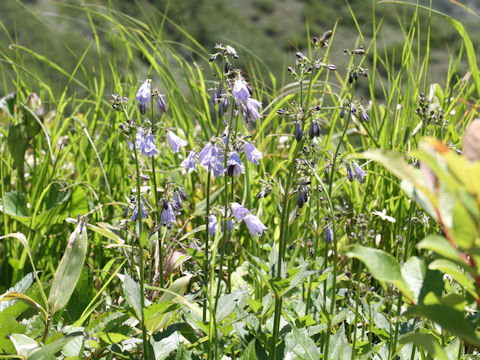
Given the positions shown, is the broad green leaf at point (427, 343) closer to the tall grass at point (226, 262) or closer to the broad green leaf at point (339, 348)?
the tall grass at point (226, 262)

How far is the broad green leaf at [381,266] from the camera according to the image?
0.94 metres

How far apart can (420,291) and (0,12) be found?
15.6m

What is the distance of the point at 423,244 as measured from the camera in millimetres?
869

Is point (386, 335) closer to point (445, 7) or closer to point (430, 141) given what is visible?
point (430, 141)

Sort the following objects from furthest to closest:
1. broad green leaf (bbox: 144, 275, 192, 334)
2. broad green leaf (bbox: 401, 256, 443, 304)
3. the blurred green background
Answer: the blurred green background → broad green leaf (bbox: 144, 275, 192, 334) → broad green leaf (bbox: 401, 256, 443, 304)

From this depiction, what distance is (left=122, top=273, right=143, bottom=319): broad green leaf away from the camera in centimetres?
155

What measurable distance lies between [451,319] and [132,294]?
96 cm

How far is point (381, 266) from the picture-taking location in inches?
38.2

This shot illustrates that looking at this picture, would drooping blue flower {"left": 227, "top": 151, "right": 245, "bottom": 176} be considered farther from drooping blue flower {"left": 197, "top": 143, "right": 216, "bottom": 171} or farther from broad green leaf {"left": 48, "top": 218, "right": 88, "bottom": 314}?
broad green leaf {"left": 48, "top": 218, "right": 88, "bottom": 314}

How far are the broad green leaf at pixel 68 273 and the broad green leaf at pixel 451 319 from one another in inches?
45.7

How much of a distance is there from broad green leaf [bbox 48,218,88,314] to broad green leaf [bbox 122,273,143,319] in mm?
258

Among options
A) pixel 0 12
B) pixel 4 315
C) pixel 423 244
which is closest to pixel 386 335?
pixel 423 244

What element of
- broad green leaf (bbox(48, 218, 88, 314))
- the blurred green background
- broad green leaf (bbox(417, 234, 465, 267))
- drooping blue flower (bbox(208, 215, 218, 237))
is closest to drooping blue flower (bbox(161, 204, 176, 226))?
drooping blue flower (bbox(208, 215, 218, 237))

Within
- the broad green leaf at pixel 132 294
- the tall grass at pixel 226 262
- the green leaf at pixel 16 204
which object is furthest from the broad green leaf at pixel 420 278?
the green leaf at pixel 16 204
